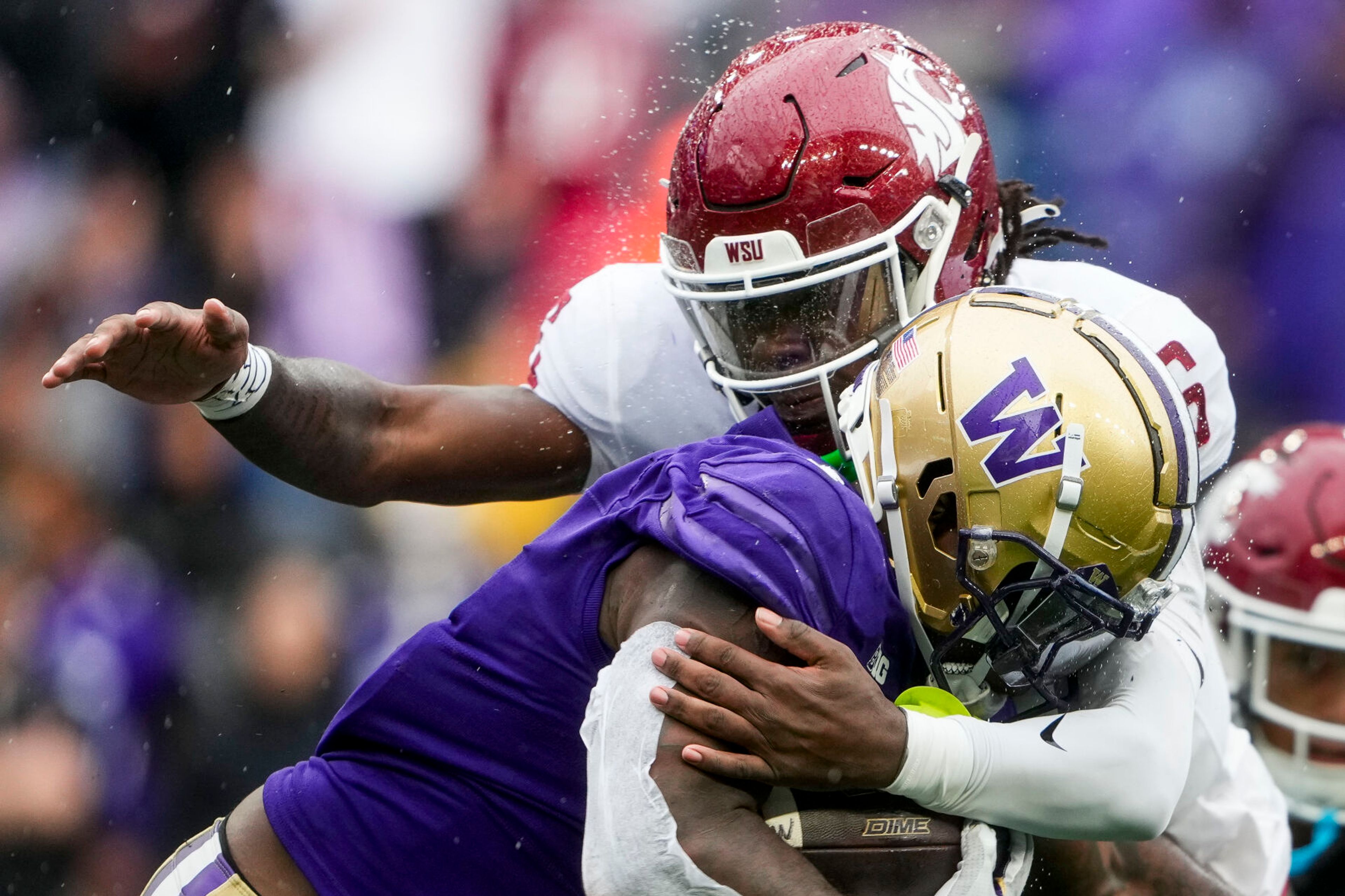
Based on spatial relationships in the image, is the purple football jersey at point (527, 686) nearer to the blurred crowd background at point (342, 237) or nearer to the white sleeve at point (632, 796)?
the white sleeve at point (632, 796)

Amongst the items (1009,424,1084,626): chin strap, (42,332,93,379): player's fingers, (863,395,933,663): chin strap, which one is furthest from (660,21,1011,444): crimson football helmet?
(42,332,93,379): player's fingers

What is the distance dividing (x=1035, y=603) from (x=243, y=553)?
2492mm

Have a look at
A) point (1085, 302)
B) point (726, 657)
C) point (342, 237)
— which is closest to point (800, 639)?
point (726, 657)

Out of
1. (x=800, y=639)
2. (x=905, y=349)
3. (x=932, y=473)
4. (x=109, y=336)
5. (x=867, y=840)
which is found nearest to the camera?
(x=800, y=639)

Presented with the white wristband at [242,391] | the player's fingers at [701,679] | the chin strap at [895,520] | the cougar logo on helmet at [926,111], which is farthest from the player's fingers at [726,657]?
the white wristband at [242,391]

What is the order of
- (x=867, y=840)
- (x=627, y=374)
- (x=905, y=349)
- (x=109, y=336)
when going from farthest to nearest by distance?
(x=627, y=374) → (x=109, y=336) → (x=905, y=349) → (x=867, y=840)

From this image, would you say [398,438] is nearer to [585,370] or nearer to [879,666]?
[585,370]

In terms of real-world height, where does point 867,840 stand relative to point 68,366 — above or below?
below

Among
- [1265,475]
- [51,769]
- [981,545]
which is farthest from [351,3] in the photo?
[981,545]

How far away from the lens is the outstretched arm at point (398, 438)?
99.4 inches

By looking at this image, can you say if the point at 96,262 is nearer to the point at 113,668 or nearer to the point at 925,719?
the point at 113,668

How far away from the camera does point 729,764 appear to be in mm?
1451

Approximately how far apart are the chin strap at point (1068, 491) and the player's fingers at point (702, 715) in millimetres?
471

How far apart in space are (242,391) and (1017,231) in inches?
56.0
